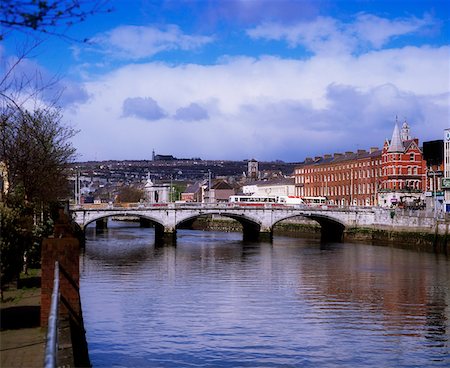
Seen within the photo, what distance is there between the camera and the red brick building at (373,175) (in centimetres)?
8862

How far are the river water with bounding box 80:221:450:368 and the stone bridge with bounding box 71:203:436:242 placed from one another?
22248 mm

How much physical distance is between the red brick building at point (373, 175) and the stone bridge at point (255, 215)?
1279 centimetres

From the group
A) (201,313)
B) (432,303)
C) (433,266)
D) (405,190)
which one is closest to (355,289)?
(432,303)

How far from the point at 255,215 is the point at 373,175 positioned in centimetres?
2675

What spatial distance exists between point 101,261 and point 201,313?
2248 centimetres

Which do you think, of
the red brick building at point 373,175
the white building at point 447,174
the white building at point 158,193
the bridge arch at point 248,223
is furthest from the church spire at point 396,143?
the white building at point 158,193

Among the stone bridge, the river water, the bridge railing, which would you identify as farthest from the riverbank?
the bridge railing

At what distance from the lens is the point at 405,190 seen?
289 feet

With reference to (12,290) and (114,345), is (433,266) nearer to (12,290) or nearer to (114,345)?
(114,345)

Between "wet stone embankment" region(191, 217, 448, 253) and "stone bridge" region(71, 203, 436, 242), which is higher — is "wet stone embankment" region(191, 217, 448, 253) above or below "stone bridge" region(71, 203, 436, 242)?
below

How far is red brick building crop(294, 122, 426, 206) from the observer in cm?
8862

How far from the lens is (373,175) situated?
95375 millimetres

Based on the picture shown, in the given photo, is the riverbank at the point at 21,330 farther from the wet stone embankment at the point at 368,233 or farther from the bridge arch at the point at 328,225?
the bridge arch at the point at 328,225

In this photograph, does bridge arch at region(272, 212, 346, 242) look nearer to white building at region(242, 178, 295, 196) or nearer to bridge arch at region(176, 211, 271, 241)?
bridge arch at region(176, 211, 271, 241)
